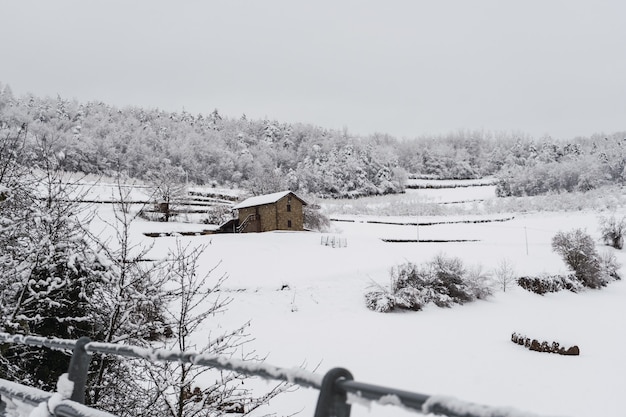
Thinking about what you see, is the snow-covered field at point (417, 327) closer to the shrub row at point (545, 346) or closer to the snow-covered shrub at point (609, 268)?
the shrub row at point (545, 346)

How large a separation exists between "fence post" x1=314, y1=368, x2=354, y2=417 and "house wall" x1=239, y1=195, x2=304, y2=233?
32.6 metres

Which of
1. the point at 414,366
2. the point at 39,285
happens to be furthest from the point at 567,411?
the point at 39,285

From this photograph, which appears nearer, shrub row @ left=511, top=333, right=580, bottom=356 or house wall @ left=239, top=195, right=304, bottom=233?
shrub row @ left=511, top=333, right=580, bottom=356

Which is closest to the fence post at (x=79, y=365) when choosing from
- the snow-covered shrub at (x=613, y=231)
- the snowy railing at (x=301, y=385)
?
the snowy railing at (x=301, y=385)

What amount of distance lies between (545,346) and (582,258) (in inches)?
520

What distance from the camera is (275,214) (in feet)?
111

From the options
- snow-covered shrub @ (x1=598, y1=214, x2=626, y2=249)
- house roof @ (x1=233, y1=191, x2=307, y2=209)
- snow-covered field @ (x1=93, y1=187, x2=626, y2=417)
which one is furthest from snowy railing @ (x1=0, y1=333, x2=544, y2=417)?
snow-covered shrub @ (x1=598, y1=214, x2=626, y2=249)

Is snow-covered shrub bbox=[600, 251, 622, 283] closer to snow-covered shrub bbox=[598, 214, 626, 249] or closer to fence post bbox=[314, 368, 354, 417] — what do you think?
snow-covered shrub bbox=[598, 214, 626, 249]

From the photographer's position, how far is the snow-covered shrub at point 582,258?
22705 millimetres

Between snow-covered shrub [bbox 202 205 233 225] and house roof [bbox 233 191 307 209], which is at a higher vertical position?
house roof [bbox 233 191 307 209]

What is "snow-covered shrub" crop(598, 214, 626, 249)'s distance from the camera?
1213 inches

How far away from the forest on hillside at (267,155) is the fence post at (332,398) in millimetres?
44386

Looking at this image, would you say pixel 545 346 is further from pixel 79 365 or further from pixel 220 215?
pixel 220 215

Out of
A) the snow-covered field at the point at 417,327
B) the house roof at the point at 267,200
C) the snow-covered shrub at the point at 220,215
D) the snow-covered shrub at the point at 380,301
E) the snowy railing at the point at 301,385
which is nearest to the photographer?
the snowy railing at the point at 301,385
